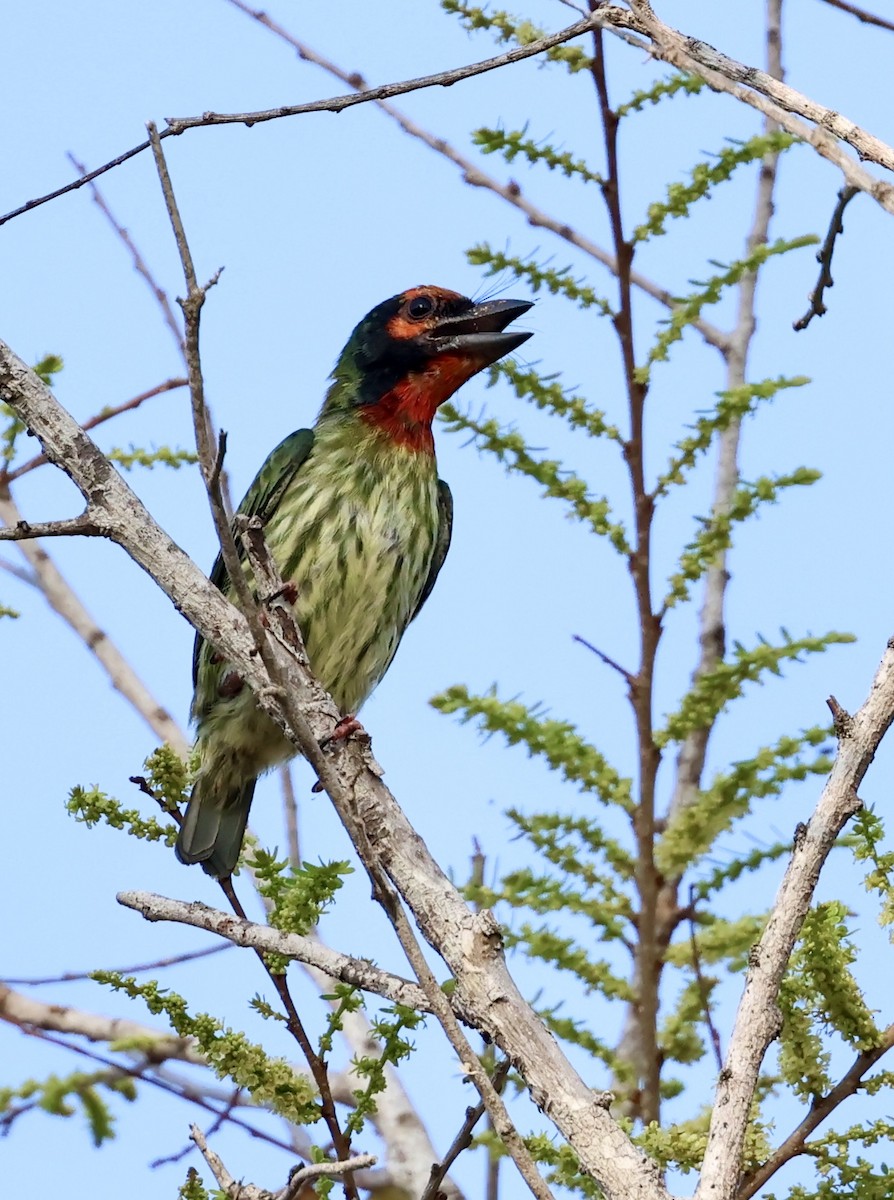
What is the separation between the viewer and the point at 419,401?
4.64 m

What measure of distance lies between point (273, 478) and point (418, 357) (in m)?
0.61

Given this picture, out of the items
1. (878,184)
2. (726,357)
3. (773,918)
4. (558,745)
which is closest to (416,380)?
(726,357)

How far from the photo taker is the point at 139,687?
5031 mm

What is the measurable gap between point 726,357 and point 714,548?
5.46 ft

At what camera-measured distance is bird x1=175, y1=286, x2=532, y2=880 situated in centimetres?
421

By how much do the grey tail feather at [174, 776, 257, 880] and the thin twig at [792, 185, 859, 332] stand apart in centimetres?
188

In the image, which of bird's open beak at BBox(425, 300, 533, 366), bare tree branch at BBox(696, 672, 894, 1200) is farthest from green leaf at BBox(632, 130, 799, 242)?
bare tree branch at BBox(696, 672, 894, 1200)

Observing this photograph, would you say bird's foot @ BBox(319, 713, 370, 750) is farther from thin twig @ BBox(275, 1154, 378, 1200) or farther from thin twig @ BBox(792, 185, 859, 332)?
thin twig @ BBox(792, 185, 859, 332)

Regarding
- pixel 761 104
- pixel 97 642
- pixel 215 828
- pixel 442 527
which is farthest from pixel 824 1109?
pixel 97 642

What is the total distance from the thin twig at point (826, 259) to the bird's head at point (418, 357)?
1.69m

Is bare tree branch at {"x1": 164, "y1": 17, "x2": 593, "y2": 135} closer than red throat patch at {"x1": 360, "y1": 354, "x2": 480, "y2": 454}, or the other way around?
bare tree branch at {"x1": 164, "y1": 17, "x2": 593, "y2": 135}

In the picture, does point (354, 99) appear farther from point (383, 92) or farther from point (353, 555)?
point (353, 555)

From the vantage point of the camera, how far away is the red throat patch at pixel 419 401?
4574mm

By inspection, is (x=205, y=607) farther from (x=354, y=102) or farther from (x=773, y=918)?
(x=773, y=918)
